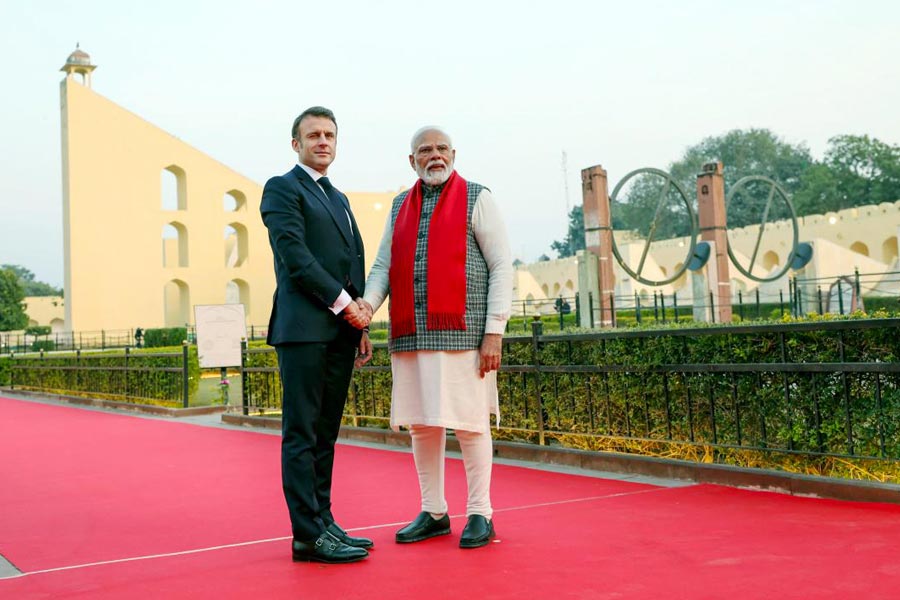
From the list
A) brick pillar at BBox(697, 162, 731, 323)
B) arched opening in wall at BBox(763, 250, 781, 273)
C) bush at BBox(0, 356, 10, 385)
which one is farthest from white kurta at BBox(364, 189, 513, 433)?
arched opening in wall at BBox(763, 250, 781, 273)

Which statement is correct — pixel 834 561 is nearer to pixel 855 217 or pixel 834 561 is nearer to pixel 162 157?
pixel 162 157

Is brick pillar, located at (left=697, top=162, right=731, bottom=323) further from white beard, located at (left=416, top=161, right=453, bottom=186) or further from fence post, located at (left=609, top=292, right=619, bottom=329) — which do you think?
white beard, located at (left=416, top=161, right=453, bottom=186)

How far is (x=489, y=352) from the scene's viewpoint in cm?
339

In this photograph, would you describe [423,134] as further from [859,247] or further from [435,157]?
[859,247]

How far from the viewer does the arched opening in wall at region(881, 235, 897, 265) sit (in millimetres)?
40656

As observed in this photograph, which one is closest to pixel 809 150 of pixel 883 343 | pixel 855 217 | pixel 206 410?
pixel 855 217

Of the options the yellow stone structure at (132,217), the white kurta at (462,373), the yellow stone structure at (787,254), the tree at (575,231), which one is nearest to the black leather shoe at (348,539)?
the white kurta at (462,373)

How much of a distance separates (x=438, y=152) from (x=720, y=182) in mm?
15906

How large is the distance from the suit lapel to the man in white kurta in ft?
0.77

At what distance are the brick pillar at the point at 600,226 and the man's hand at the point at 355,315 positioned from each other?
1327cm

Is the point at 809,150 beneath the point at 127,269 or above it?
above

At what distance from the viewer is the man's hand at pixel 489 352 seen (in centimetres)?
339

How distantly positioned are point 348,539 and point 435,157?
1.57m

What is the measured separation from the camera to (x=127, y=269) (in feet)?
117
